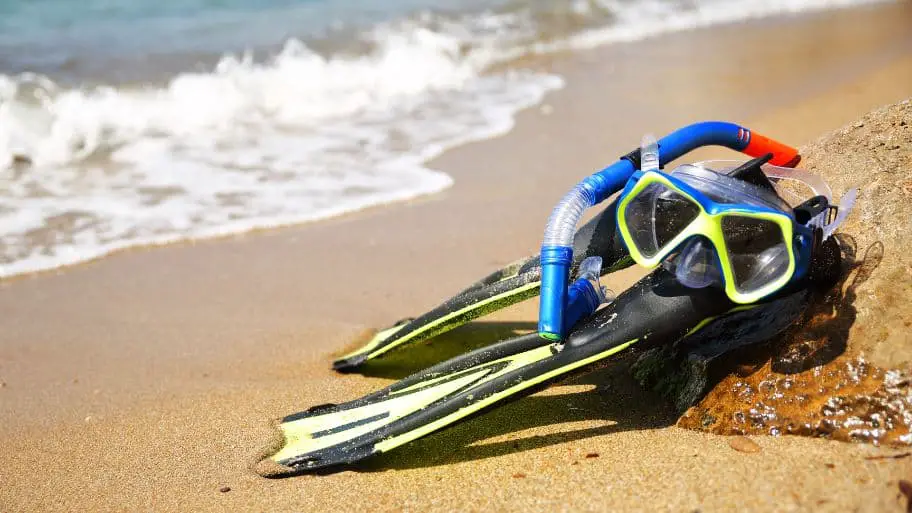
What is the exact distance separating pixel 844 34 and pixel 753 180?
8.74 m

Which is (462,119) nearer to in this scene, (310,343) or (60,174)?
(60,174)

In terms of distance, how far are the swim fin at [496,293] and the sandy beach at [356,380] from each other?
142mm

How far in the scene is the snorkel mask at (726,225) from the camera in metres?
2.46

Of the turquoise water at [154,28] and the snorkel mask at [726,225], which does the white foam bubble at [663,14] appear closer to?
the turquoise water at [154,28]

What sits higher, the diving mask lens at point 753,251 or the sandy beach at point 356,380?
the diving mask lens at point 753,251

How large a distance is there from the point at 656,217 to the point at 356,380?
1.60 meters

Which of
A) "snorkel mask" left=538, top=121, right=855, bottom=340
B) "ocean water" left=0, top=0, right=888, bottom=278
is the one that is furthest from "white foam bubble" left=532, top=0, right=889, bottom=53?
"snorkel mask" left=538, top=121, right=855, bottom=340

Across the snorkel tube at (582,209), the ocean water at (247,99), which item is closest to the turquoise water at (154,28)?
the ocean water at (247,99)

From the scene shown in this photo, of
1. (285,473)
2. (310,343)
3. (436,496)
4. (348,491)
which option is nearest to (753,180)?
(436,496)

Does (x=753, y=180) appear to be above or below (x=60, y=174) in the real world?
above

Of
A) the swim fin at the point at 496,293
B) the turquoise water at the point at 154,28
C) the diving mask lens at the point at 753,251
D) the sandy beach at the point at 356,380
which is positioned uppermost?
the turquoise water at the point at 154,28

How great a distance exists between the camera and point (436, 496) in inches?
105

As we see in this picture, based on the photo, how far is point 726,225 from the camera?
251 centimetres

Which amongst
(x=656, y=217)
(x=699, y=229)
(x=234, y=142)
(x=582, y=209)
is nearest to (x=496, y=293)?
(x=582, y=209)
